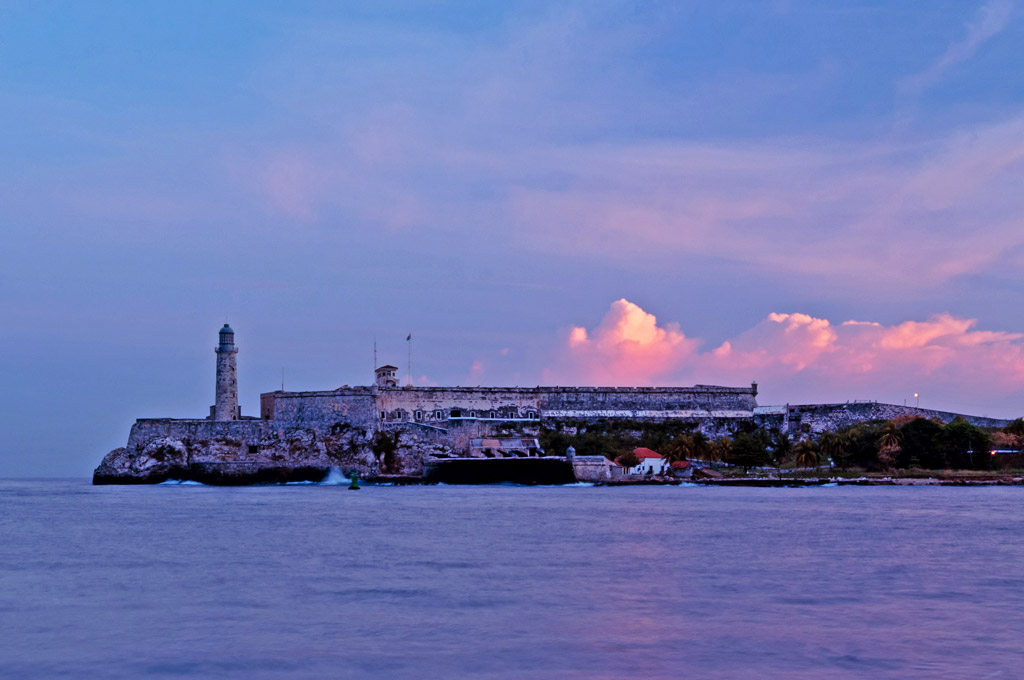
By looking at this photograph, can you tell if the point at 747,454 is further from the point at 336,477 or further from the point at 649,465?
the point at 336,477

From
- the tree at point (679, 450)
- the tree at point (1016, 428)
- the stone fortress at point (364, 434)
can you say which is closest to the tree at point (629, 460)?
the tree at point (679, 450)

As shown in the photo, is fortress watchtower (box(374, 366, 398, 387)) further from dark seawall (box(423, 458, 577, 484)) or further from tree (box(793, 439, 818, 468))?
tree (box(793, 439, 818, 468))

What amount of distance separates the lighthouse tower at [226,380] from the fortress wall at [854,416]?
43.0 metres

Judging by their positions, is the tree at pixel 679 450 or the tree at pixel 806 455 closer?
the tree at pixel 806 455

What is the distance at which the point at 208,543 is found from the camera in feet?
92.8

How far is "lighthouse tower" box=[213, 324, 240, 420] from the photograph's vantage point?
7538 centimetres

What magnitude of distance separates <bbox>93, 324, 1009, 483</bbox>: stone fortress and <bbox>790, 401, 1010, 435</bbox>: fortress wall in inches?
3.2

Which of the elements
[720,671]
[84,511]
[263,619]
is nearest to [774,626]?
[720,671]

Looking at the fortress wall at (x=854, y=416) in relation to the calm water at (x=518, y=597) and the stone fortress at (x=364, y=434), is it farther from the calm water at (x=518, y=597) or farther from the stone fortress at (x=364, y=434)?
the calm water at (x=518, y=597)

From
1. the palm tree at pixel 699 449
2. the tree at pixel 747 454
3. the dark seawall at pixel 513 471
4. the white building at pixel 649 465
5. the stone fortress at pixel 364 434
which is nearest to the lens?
the dark seawall at pixel 513 471

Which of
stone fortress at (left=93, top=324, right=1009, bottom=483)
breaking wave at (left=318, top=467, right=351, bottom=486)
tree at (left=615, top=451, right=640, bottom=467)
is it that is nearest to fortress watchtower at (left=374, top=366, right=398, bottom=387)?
stone fortress at (left=93, top=324, right=1009, bottom=483)

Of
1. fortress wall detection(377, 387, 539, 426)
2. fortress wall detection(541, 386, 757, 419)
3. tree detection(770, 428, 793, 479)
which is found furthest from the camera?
fortress wall detection(541, 386, 757, 419)

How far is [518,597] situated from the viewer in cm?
1855

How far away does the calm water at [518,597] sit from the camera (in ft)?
44.2
